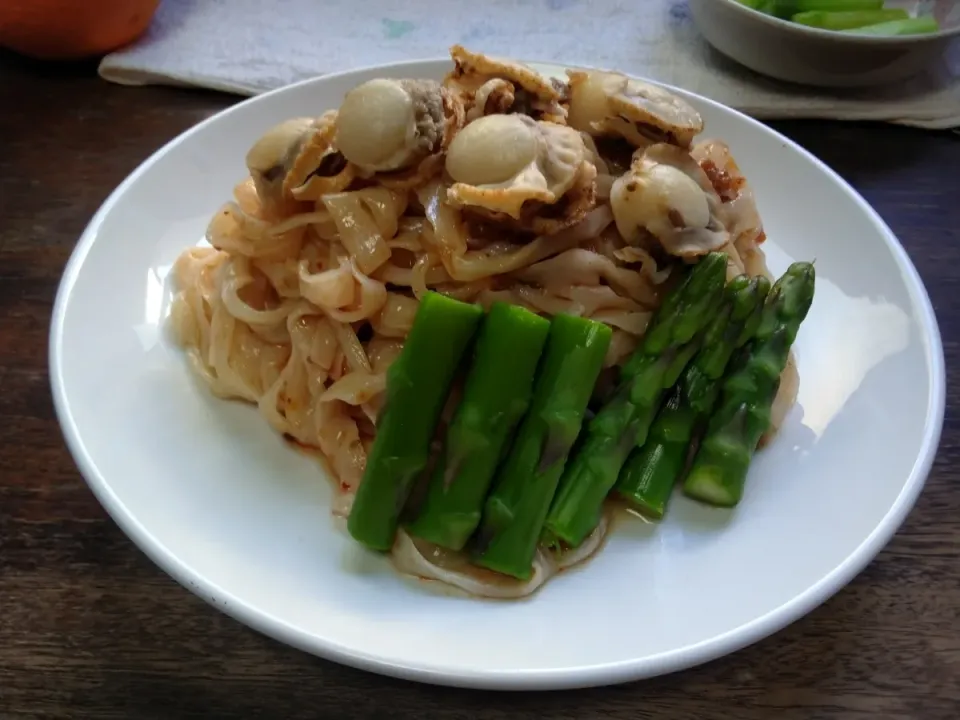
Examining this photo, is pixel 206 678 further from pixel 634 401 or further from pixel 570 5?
pixel 570 5

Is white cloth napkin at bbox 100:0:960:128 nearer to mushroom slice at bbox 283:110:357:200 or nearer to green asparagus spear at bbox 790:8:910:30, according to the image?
green asparagus spear at bbox 790:8:910:30

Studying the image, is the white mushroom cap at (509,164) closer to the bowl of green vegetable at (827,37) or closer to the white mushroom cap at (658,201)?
the white mushroom cap at (658,201)

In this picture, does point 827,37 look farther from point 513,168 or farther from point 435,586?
point 435,586

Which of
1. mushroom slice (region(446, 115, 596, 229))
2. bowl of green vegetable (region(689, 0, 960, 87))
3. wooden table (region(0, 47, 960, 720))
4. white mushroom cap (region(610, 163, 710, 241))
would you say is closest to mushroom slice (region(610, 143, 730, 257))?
white mushroom cap (region(610, 163, 710, 241))

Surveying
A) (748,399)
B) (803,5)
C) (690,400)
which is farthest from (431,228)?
(803,5)

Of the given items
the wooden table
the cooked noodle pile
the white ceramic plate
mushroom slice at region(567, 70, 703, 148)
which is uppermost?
mushroom slice at region(567, 70, 703, 148)
